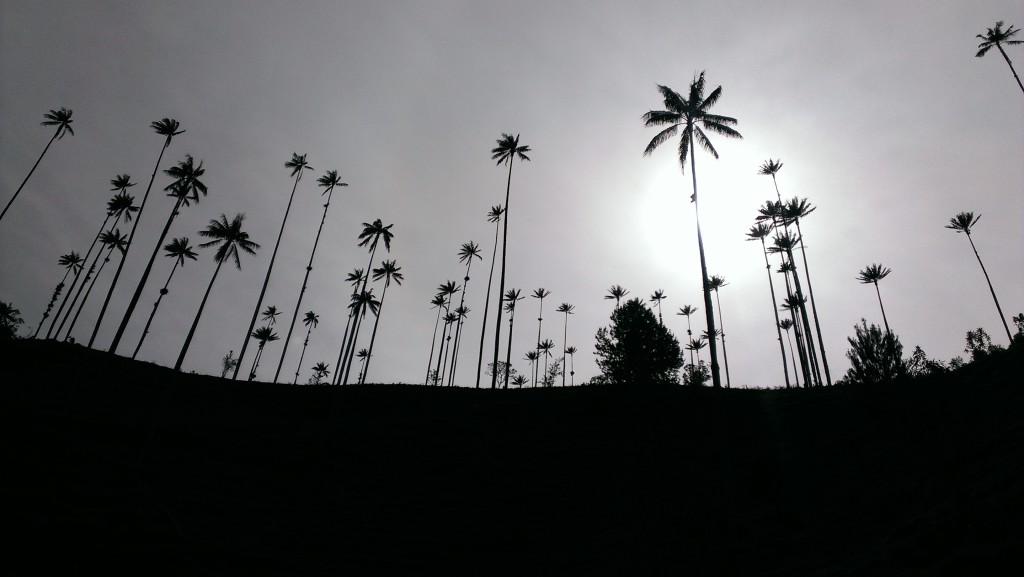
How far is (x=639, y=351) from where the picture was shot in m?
51.6

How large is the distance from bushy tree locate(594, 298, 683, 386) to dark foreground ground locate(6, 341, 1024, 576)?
66.1 feet

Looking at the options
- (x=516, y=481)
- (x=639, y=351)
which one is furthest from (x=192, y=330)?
(x=639, y=351)

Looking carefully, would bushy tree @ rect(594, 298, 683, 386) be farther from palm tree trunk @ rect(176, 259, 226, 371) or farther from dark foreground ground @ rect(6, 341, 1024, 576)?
palm tree trunk @ rect(176, 259, 226, 371)

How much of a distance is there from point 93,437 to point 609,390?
30527 millimetres

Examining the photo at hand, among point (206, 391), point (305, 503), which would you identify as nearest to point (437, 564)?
point (305, 503)

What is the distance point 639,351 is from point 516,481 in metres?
33.5

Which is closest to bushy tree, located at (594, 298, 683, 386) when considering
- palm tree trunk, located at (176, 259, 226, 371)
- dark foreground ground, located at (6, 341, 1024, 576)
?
dark foreground ground, located at (6, 341, 1024, 576)

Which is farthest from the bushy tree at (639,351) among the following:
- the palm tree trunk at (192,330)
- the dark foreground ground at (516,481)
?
the palm tree trunk at (192,330)

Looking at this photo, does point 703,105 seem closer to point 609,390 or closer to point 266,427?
point 609,390

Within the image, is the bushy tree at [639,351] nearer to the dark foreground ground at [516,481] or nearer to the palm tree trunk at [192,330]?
the dark foreground ground at [516,481]

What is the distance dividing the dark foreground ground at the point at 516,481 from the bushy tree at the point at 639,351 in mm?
20134

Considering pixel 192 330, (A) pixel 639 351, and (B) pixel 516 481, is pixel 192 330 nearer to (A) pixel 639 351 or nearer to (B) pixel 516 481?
(B) pixel 516 481

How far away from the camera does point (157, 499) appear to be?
662 inches

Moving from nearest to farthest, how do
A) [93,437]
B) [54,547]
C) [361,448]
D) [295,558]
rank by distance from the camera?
[54,547] → [295,558] → [93,437] → [361,448]
